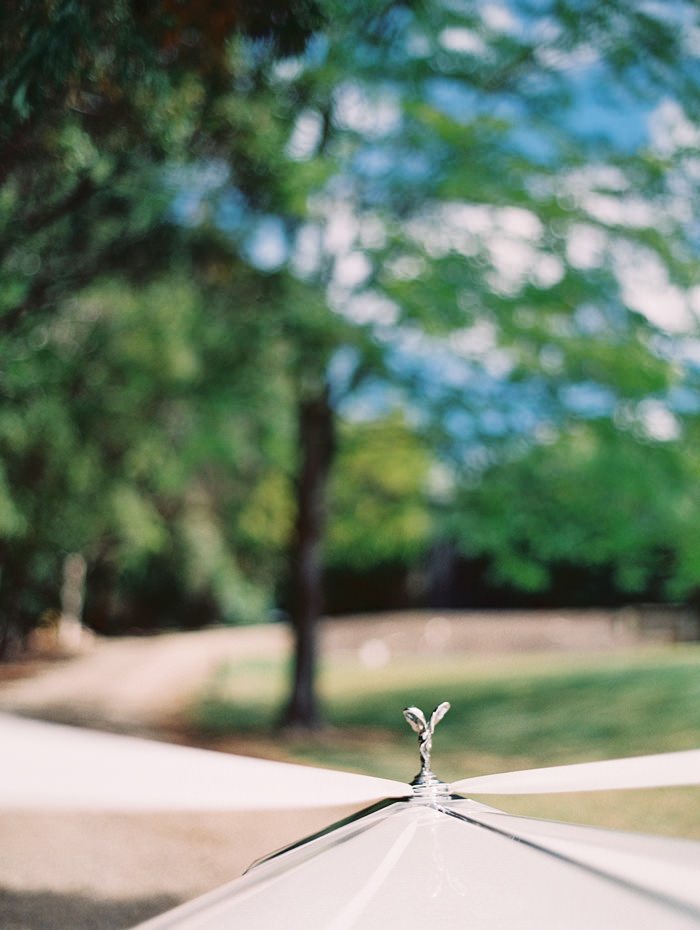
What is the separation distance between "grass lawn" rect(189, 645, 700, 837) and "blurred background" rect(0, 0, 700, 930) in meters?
0.06

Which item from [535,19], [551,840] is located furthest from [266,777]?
[535,19]

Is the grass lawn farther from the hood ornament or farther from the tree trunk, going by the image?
the hood ornament

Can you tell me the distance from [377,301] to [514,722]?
3783 millimetres

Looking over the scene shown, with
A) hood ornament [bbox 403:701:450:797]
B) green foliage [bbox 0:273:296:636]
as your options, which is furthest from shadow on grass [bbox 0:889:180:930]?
green foliage [bbox 0:273:296:636]

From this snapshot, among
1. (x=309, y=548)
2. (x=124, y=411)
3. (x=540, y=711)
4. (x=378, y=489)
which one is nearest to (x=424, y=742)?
(x=309, y=548)

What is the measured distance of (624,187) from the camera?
6.66 meters

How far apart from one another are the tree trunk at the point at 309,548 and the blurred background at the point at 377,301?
0.02 m

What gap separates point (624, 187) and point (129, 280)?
370cm

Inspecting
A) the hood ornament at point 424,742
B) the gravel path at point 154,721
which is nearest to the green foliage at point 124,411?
the gravel path at point 154,721

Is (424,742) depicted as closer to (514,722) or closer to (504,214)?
(504,214)

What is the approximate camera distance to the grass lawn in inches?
200

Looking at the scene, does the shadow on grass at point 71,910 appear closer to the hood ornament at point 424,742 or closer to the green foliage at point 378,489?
the hood ornament at point 424,742

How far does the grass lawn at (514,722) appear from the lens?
5082mm

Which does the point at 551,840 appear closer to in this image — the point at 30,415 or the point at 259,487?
the point at 30,415
